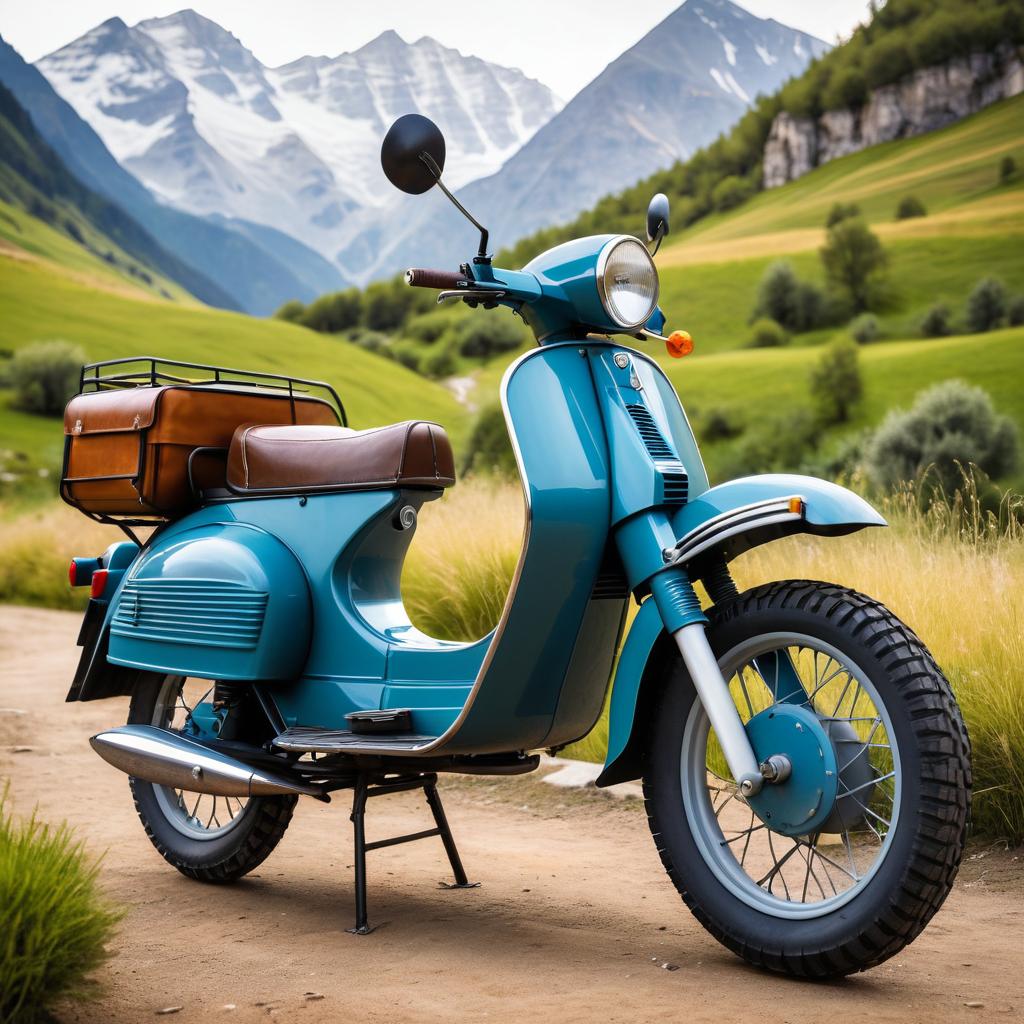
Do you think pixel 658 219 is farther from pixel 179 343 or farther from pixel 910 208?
pixel 910 208

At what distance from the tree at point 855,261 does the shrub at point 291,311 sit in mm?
16810

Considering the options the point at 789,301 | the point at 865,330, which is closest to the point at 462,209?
the point at 865,330

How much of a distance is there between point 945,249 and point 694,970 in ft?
92.1

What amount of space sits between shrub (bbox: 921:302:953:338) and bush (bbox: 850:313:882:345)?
135cm

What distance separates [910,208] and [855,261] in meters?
2.02

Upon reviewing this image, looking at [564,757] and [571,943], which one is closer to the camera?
[571,943]

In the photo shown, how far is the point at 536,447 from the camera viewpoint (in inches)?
105

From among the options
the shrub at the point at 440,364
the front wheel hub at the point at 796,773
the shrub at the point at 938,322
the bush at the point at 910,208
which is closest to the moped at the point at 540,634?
the front wheel hub at the point at 796,773

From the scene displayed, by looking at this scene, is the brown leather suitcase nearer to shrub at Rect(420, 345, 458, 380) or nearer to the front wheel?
the front wheel

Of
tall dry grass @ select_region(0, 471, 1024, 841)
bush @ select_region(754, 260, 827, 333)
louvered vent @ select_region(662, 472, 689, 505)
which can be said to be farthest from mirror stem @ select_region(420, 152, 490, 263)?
bush @ select_region(754, 260, 827, 333)

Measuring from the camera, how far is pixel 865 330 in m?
28.5

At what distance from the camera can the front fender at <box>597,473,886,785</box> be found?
2.37 metres

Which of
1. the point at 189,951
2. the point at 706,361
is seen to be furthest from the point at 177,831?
the point at 706,361

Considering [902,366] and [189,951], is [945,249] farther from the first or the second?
[189,951]
